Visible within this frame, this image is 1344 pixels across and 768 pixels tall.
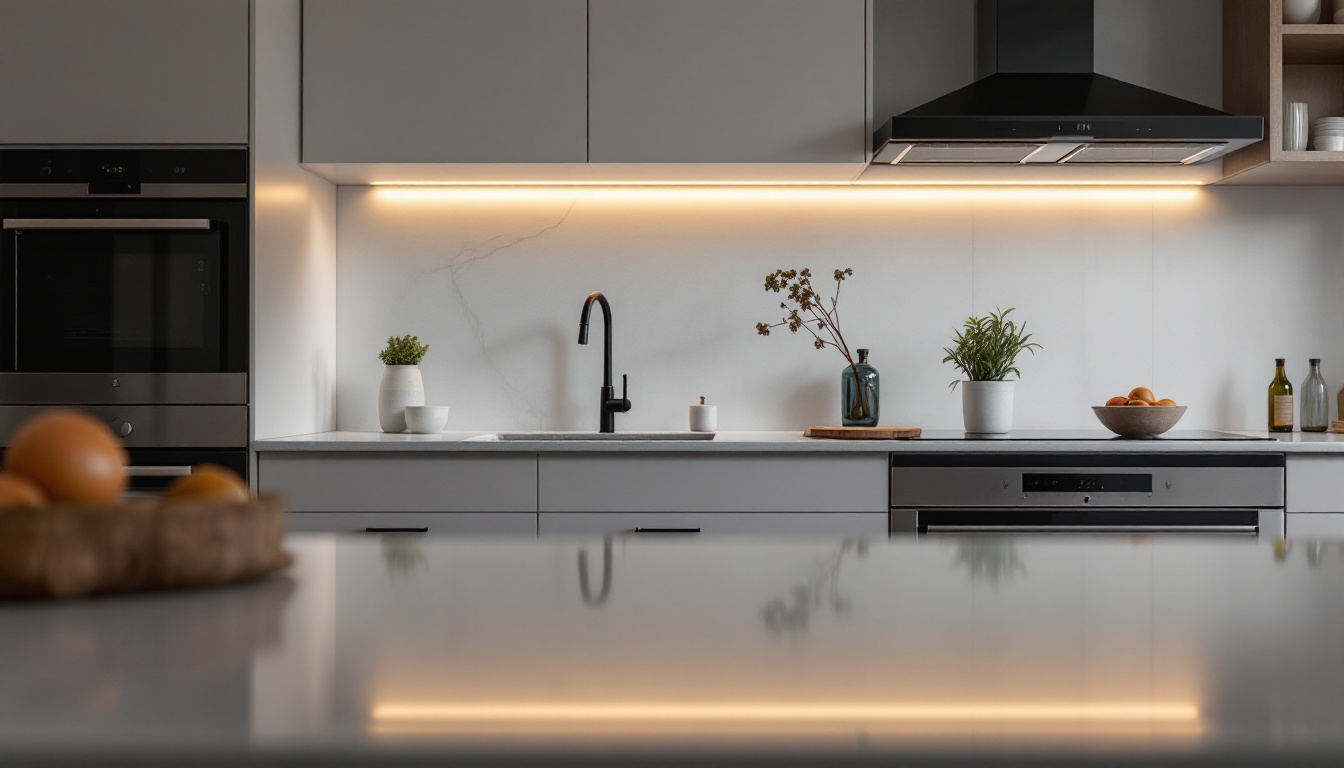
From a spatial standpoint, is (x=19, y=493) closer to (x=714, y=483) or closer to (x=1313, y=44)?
(x=714, y=483)

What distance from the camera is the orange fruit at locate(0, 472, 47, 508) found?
0.69 meters

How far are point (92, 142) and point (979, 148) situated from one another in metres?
2.20

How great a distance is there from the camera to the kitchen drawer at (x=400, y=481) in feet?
8.39

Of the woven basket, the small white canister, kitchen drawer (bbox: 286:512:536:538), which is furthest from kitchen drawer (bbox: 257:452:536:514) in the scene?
the woven basket

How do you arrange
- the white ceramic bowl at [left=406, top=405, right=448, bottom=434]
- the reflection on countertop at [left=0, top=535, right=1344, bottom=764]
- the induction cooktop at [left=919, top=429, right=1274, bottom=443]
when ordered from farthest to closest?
the white ceramic bowl at [left=406, top=405, right=448, bottom=434] < the induction cooktop at [left=919, top=429, right=1274, bottom=443] < the reflection on countertop at [left=0, top=535, right=1344, bottom=764]

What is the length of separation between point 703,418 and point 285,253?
1232 mm

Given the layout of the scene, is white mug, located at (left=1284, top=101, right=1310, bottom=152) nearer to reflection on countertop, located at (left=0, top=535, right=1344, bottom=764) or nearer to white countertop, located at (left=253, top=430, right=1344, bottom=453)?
white countertop, located at (left=253, top=430, right=1344, bottom=453)

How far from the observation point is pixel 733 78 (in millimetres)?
2766

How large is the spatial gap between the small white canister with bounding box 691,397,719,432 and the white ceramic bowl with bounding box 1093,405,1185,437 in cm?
107

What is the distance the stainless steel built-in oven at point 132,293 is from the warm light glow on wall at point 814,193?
72 cm

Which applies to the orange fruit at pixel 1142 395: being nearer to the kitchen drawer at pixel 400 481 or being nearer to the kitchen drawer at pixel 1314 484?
the kitchen drawer at pixel 1314 484

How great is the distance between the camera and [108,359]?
255cm

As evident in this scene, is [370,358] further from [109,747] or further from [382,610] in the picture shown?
[109,747]

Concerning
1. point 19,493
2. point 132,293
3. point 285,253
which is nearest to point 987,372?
point 285,253
